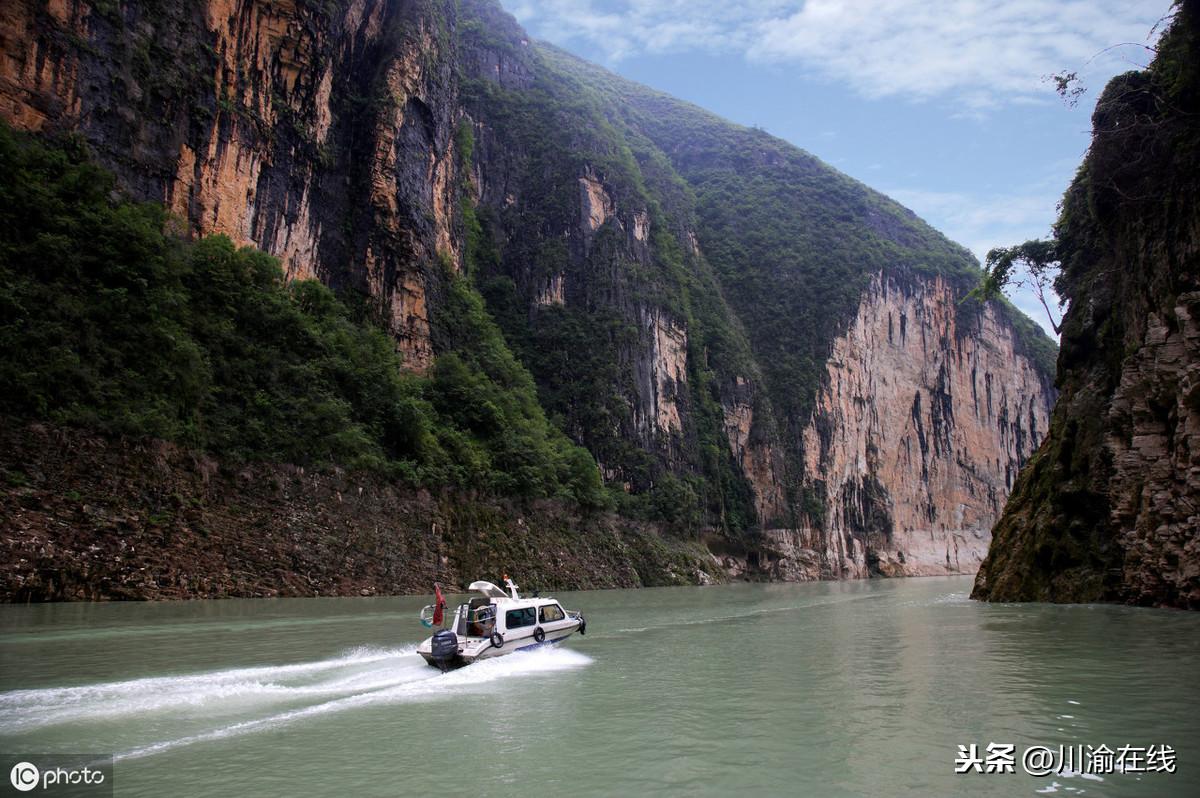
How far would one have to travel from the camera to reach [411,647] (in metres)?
17.9

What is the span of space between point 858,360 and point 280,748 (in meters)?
109

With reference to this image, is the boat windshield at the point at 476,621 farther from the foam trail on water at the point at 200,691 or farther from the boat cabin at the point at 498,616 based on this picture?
the foam trail on water at the point at 200,691

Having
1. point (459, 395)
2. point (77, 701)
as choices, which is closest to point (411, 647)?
point (77, 701)

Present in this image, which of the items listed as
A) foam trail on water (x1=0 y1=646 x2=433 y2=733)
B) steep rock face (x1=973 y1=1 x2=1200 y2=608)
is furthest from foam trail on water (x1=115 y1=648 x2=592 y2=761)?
steep rock face (x1=973 y1=1 x2=1200 y2=608)

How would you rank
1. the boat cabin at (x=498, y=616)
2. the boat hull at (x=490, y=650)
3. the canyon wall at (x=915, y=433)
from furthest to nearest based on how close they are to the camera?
the canyon wall at (x=915, y=433)
the boat cabin at (x=498, y=616)
the boat hull at (x=490, y=650)

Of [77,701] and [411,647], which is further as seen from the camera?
[411,647]

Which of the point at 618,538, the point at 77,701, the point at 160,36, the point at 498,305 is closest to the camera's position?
the point at 77,701

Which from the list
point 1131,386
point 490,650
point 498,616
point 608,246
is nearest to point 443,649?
point 490,650

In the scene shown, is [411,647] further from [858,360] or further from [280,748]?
[858,360]

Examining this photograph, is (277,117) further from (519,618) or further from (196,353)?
(519,618)

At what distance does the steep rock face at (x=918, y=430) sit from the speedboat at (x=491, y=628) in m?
79.9

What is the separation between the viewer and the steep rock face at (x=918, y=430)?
100250mm

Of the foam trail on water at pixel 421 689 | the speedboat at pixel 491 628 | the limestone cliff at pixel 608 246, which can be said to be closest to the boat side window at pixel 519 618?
the speedboat at pixel 491 628

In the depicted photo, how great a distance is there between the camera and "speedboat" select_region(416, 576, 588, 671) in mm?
15242
